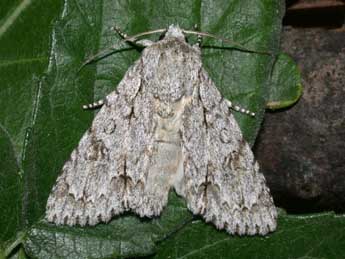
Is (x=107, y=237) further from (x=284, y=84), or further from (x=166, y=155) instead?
(x=284, y=84)

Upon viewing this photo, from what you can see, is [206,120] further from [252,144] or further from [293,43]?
[293,43]

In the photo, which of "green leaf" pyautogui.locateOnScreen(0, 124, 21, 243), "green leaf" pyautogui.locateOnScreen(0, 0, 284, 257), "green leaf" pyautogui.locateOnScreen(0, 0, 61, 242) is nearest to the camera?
"green leaf" pyautogui.locateOnScreen(0, 0, 284, 257)

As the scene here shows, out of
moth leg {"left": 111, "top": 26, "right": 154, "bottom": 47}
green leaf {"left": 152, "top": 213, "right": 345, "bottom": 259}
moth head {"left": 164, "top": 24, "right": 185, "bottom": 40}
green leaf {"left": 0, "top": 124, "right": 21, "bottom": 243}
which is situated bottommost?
green leaf {"left": 152, "top": 213, "right": 345, "bottom": 259}

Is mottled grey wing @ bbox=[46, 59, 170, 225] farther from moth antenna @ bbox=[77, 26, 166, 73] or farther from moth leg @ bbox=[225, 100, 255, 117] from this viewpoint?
moth leg @ bbox=[225, 100, 255, 117]

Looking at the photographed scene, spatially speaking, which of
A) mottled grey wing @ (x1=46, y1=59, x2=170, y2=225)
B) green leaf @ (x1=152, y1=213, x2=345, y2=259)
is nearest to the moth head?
mottled grey wing @ (x1=46, y1=59, x2=170, y2=225)

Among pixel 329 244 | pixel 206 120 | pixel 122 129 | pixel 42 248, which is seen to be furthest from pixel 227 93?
pixel 42 248

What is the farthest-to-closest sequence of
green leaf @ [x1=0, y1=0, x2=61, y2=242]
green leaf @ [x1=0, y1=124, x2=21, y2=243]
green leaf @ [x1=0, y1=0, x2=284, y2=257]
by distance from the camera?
green leaf @ [x1=0, y1=0, x2=61, y2=242], green leaf @ [x1=0, y1=124, x2=21, y2=243], green leaf @ [x1=0, y1=0, x2=284, y2=257]

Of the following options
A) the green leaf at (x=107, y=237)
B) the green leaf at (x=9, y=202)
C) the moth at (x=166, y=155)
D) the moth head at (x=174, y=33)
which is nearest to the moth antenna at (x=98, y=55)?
the moth at (x=166, y=155)

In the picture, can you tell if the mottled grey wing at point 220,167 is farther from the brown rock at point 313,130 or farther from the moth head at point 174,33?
the moth head at point 174,33
